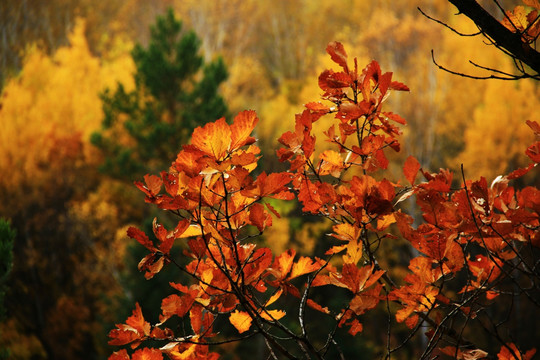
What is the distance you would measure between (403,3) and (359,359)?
15.4 metres

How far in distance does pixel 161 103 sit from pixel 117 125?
1.47 meters

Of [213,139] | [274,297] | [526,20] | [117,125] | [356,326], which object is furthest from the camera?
[117,125]

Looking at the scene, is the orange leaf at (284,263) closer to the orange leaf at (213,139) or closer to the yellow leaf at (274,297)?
the yellow leaf at (274,297)

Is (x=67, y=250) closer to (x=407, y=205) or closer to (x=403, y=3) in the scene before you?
(x=407, y=205)

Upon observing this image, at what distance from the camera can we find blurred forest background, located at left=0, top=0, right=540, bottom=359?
1078cm

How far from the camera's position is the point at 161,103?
10938 mm

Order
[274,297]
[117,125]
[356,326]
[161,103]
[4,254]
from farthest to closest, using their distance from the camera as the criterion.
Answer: [117,125] < [161,103] < [4,254] < [356,326] < [274,297]

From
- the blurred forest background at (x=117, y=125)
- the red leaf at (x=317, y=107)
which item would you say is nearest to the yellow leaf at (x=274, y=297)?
the red leaf at (x=317, y=107)

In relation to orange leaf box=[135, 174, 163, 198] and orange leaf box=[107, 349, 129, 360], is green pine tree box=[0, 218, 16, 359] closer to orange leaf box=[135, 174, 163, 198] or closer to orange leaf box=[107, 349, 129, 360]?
orange leaf box=[107, 349, 129, 360]

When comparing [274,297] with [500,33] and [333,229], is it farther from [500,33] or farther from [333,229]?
[500,33]

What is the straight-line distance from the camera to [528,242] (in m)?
1.14

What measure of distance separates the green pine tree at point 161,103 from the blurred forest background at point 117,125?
0.04 metres

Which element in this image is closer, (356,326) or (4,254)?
(356,326)

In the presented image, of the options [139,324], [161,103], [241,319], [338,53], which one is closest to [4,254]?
[139,324]
